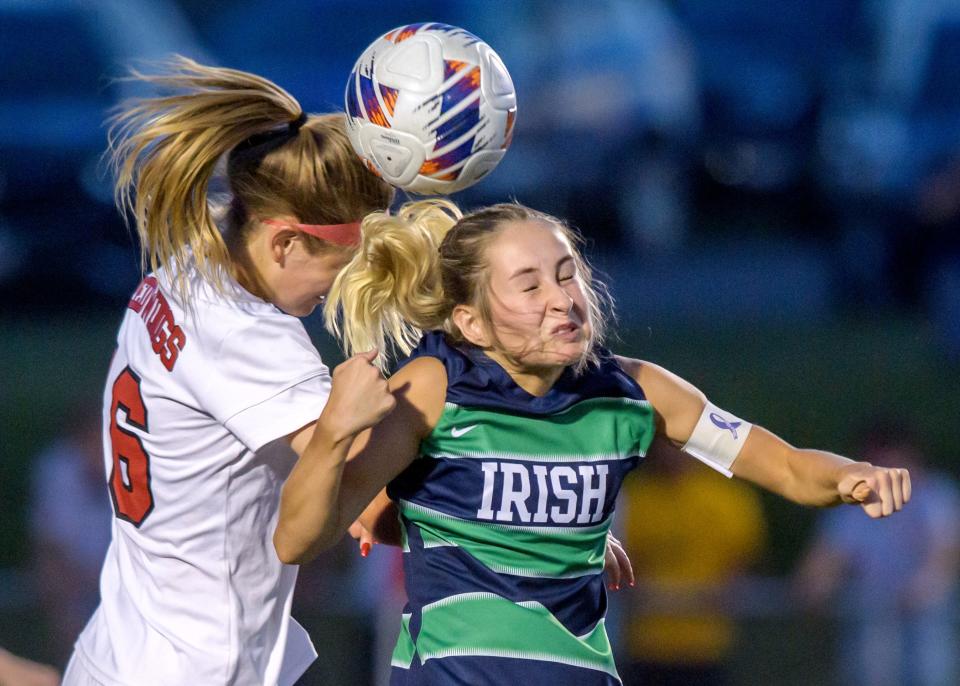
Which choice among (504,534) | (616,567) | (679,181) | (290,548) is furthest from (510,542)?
(679,181)

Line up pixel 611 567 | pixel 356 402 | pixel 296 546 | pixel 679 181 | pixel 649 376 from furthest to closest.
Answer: pixel 679 181
pixel 611 567
pixel 649 376
pixel 296 546
pixel 356 402

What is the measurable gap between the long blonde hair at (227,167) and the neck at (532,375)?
1.51 feet

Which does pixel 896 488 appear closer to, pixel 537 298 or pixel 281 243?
pixel 537 298

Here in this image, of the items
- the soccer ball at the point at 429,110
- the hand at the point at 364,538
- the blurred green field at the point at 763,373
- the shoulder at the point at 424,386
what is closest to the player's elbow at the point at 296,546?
the shoulder at the point at 424,386

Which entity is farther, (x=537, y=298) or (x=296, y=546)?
(x=537, y=298)

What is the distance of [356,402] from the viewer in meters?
2.43

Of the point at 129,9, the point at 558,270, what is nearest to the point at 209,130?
the point at 558,270

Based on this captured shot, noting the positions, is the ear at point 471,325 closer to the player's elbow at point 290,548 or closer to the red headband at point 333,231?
the red headband at point 333,231

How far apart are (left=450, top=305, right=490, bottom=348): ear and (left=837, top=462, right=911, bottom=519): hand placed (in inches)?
29.2

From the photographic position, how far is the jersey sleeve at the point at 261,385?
264 centimetres

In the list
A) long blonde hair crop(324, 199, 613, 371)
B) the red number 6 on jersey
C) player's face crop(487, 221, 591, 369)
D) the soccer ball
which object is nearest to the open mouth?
player's face crop(487, 221, 591, 369)

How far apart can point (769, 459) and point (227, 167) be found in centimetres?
126

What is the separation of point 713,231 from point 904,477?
7.86 meters

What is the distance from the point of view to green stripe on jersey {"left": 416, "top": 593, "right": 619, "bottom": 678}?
2.62 m
